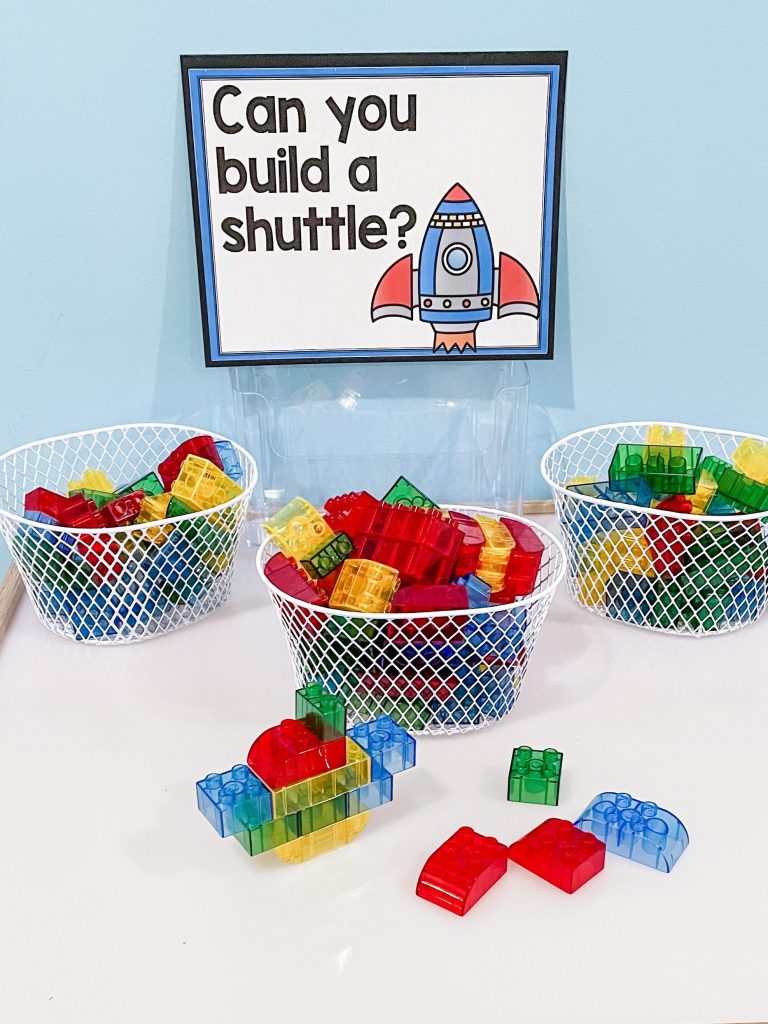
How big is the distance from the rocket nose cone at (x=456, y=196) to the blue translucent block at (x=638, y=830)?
57 cm

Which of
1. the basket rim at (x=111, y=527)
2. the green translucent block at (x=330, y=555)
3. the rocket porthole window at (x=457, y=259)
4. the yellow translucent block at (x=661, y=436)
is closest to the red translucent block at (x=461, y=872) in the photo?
the green translucent block at (x=330, y=555)

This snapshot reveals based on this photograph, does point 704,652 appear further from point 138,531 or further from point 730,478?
point 138,531

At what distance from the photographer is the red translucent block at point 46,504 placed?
83 centimetres

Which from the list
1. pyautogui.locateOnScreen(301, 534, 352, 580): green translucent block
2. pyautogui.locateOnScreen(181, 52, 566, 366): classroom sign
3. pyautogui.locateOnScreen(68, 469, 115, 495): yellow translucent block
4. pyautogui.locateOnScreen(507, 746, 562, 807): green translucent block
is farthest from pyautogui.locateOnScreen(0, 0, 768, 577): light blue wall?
pyautogui.locateOnScreen(507, 746, 562, 807): green translucent block

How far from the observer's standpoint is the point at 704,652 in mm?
826

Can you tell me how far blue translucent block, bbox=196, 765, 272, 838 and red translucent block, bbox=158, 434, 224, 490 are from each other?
0.37m

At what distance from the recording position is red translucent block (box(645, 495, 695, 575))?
0.81 metres

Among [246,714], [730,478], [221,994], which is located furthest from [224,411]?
[221,994]

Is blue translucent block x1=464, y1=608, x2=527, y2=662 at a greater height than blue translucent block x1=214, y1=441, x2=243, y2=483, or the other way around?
blue translucent block x1=214, y1=441, x2=243, y2=483

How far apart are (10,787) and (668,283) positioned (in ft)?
2.48

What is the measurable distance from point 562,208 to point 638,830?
0.61 m

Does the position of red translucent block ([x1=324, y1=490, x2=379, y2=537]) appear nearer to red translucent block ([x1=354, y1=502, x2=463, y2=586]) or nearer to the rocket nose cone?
red translucent block ([x1=354, y1=502, x2=463, y2=586])

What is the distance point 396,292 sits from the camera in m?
0.97

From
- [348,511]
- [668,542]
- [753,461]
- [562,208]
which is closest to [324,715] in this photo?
[348,511]
